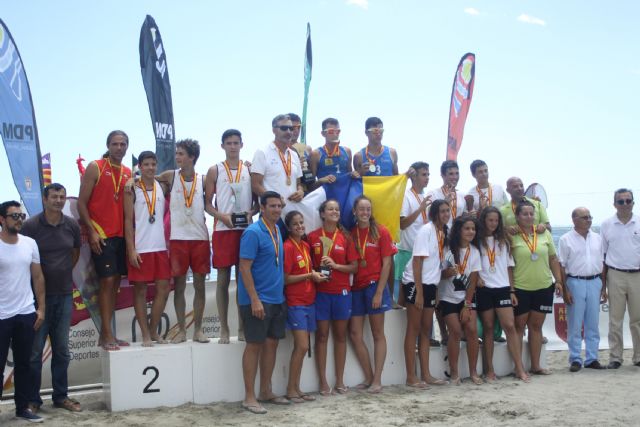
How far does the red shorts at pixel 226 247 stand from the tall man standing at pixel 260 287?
12.0 inches

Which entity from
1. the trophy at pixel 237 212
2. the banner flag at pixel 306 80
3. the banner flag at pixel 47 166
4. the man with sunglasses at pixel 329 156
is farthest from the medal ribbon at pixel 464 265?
the banner flag at pixel 47 166

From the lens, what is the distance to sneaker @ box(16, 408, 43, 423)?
5.20 meters

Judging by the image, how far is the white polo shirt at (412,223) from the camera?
6938mm

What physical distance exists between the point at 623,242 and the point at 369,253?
3.24 metres

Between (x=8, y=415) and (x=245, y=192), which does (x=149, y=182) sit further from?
(x=8, y=415)

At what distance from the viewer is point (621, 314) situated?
7488 millimetres

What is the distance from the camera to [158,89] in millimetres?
7773

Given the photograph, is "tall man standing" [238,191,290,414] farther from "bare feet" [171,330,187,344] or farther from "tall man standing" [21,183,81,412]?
"tall man standing" [21,183,81,412]

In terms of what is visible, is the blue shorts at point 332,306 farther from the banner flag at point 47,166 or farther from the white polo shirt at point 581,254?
the banner flag at point 47,166

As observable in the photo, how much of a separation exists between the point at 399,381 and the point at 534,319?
1623 millimetres

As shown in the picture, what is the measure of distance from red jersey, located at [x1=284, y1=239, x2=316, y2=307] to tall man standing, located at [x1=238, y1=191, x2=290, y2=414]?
94 mm

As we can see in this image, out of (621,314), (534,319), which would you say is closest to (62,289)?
(534,319)

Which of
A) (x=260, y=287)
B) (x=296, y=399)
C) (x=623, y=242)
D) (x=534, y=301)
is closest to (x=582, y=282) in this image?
(x=623, y=242)

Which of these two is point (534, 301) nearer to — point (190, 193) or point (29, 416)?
point (190, 193)
